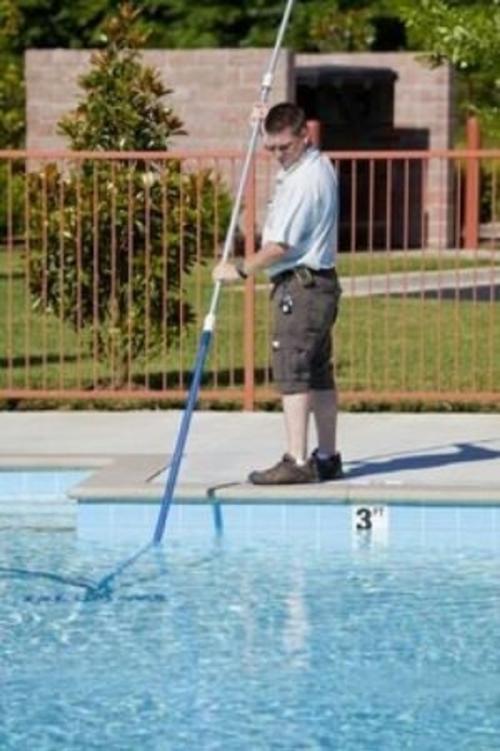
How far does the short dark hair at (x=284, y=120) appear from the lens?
1141 centimetres

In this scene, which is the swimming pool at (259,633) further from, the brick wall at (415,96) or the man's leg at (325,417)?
the brick wall at (415,96)

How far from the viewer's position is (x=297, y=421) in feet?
38.9

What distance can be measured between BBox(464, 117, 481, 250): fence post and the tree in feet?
16.3

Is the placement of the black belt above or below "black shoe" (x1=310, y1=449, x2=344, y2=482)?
above

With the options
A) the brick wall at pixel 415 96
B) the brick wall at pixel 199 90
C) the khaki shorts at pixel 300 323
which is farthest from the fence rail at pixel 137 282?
the brick wall at pixel 415 96

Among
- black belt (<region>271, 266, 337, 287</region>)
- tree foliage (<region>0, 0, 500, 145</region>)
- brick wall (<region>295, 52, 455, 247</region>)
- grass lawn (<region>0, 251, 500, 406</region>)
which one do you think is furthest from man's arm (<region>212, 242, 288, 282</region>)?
tree foliage (<region>0, 0, 500, 145</region>)

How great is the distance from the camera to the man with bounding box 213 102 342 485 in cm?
1150

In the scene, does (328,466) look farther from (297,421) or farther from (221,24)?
(221,24)

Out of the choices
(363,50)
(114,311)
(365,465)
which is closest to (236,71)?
(363,50)

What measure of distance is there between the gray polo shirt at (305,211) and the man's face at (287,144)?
0.12 feet

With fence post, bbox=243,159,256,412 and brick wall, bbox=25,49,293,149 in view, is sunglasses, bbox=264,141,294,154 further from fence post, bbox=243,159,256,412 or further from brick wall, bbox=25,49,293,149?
brick wall, bbox=25,49,293,149

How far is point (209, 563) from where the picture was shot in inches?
444

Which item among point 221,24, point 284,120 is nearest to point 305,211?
point 284,120

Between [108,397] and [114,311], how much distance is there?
844 mm
